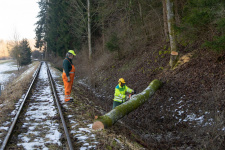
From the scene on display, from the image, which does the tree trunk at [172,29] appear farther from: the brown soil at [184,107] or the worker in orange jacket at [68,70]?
the worker in orange jacket at [68,70]

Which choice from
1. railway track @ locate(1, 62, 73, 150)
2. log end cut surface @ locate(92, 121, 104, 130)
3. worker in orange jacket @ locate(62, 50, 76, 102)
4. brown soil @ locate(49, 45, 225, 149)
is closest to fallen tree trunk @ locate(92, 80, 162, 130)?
log end cut surface @ locate(92, 121, 104, 130)

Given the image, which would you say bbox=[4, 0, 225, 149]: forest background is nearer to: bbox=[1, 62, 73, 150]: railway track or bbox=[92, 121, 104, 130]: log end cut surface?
bbox=[92, 121, 104, 130]: log end cut surface

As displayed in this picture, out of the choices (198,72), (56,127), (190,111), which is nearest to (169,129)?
(190,111)

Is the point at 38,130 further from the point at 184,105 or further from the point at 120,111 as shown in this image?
the point at 184,105

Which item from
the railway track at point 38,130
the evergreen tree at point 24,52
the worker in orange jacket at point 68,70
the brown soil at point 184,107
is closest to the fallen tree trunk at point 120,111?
the brown soil at point 184,107

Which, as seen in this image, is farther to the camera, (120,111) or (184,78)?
(184,78)

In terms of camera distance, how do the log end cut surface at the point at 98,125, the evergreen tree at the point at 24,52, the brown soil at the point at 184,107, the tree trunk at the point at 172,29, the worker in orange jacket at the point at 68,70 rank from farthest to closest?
the evergreen tree at the point at 24,52 < the tree trunk at the point at 172,29 < the worker in orange jacket at the point at 68,70 < the brown soil at the point at 184,107 < the log end cut surface at the point at 98,125

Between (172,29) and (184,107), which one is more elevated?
(172,29)

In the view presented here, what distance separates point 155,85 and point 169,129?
7.52 feet

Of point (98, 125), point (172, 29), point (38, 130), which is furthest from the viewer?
point (172, 29)

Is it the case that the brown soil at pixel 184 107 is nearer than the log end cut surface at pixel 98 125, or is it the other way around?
the log end cut surface at pixel 98 125

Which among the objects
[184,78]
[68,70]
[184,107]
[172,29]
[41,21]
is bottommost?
[184,107]

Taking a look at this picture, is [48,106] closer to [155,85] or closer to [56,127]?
[56,127]

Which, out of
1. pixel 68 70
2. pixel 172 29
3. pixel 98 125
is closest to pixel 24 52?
pixel 68 70
